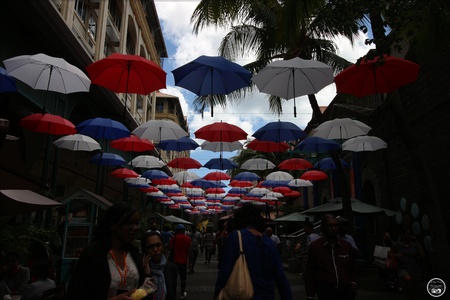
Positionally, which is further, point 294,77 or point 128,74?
point 294,77

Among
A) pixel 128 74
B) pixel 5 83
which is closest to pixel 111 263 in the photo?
pixel 128 74

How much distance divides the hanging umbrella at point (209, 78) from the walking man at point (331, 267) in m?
4.79

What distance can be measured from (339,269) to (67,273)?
25.5 ft

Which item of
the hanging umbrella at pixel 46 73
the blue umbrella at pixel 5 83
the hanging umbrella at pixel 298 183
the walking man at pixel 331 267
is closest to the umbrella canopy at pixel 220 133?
the hanging umbrella at pixel 46 73

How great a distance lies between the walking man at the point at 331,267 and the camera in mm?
4246

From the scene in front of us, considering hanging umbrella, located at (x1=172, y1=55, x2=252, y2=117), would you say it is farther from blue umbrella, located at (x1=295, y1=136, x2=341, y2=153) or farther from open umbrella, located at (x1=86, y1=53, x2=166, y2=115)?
blue umbrella, located at (x1=295, y1=136, x2=341, y2=153)

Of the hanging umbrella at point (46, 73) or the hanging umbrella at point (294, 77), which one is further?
the hanging umbrella at point (46, 73)

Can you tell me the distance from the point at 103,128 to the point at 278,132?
222 inches

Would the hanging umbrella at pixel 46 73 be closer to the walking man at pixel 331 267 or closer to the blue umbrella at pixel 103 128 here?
the blue umbrella at pixel 103 128

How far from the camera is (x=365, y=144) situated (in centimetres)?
1330

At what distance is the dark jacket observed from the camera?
234cm

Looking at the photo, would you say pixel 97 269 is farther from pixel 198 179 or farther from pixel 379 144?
pixel 198 179

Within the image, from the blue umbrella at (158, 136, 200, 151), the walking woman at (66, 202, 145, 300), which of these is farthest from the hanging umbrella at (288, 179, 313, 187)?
the walking woman at (66, 202, 145, 300)

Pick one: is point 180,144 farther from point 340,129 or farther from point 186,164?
point 340,129
